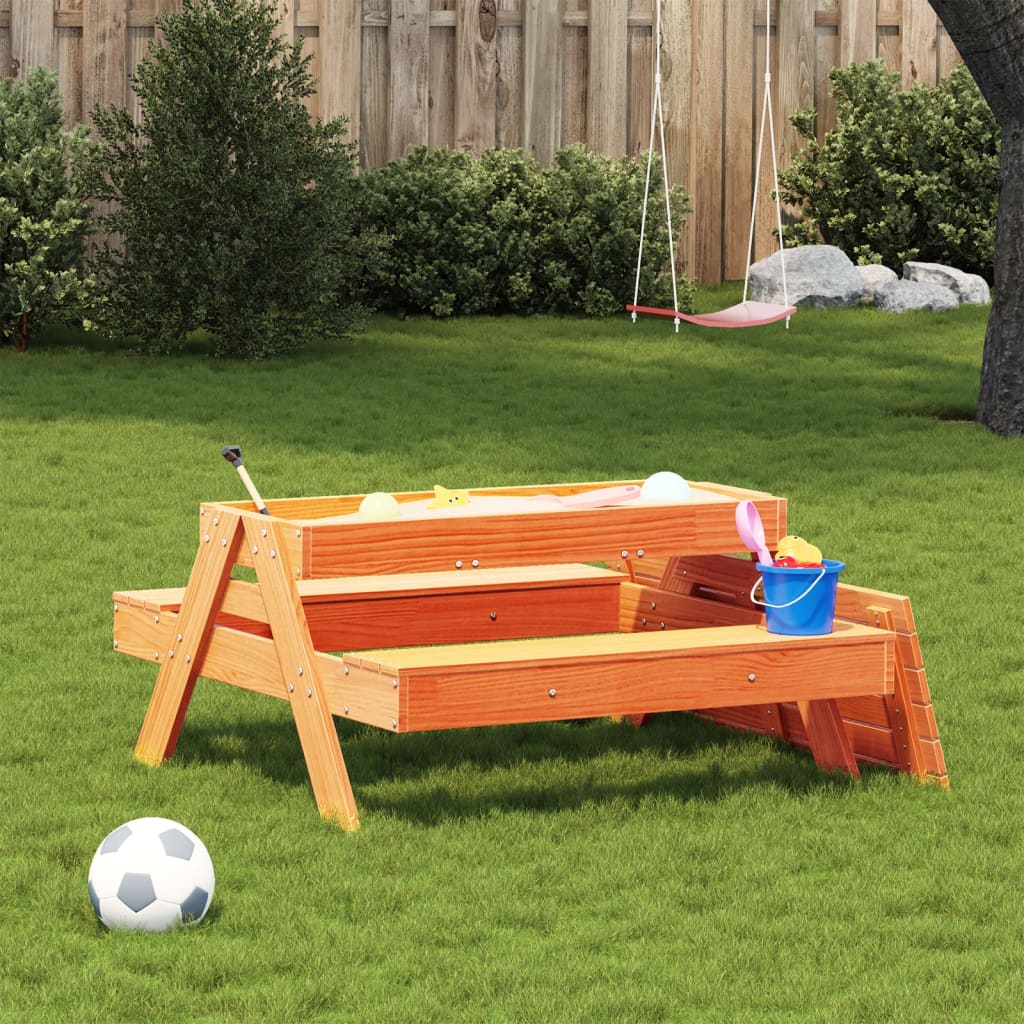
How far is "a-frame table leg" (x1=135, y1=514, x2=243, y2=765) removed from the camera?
18.2 feet

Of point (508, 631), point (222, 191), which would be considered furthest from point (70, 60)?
point (508, 631)

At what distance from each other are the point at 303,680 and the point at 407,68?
12004 millimetres

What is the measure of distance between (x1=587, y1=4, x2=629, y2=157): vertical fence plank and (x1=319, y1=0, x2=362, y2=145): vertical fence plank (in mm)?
2094

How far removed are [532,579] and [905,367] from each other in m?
8.72

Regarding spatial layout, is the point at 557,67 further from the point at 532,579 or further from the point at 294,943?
the point at 294,943

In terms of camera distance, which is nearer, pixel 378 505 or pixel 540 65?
pixel 378 505

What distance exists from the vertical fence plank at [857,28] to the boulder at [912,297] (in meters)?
2.41

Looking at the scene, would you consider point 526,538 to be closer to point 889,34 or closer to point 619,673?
point 619,673

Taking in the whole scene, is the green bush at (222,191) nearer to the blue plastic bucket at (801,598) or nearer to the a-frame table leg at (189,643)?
the a-frame table leg at (189,643)

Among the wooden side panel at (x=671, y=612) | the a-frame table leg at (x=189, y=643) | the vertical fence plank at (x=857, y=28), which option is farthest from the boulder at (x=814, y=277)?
the a-frame table leg at (x=189, y=643)

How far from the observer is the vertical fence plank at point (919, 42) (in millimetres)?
17906

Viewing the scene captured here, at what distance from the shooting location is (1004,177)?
38.3ft

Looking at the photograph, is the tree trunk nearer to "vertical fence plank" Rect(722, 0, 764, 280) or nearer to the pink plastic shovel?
"vertical fence plank" Rect(722, 0, 764, 280)

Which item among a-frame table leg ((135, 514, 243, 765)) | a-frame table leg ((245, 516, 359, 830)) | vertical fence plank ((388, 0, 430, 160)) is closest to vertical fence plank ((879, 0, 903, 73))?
vertical fence plank ((388, 0, 430, 160))
